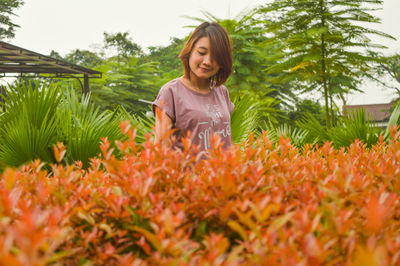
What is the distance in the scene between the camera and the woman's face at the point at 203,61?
2.28m

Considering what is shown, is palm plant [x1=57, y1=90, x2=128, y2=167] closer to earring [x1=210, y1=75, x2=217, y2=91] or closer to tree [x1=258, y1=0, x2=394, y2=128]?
earring [x1=210, y1=75, x2=217, y2=91]

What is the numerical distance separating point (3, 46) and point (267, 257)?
9580 millimetres

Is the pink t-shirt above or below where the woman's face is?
below

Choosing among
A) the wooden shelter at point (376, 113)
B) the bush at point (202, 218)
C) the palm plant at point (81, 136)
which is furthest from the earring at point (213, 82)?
the wooden shelter at point (376, 113)

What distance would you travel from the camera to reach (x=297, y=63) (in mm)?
8852

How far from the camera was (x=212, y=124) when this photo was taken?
2.25m

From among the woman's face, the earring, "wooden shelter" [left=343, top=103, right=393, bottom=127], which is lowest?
"wooden shelter" [left=343, top=103, right=393, bottom=127]

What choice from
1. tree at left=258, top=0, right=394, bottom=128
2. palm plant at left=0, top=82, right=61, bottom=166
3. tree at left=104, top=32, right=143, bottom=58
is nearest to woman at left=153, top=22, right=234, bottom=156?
palm plant at left=0, top=82, right=61, bottom=166

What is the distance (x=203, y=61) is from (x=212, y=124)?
1.39ft

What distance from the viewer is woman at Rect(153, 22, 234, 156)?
7.14 ft

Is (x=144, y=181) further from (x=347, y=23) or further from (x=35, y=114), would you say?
(x=347, y=23)

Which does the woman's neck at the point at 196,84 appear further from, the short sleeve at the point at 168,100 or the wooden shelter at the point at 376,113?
the wooden shelter at the point at 376,113

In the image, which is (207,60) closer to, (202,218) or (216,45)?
(216,45)

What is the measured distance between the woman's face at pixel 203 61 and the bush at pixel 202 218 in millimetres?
1246
